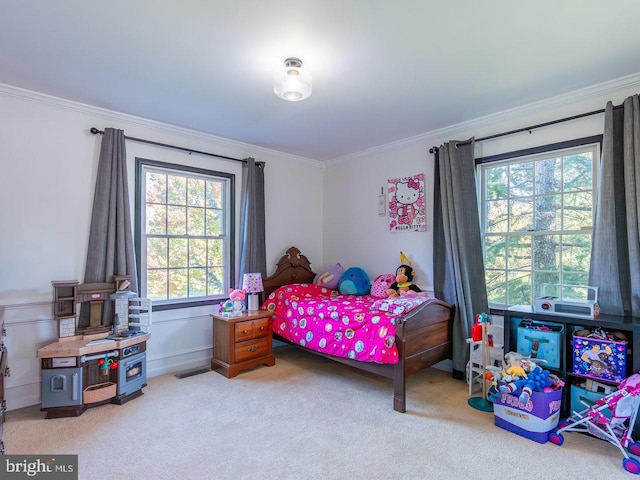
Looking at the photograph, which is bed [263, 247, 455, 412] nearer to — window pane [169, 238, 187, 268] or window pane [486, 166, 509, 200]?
window pane [169, 238, 187, 268]

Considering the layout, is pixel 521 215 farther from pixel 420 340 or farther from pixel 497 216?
pixel 420 340

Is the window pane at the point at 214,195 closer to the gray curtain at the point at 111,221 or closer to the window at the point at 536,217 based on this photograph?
the gray curtain at the point at 111,221

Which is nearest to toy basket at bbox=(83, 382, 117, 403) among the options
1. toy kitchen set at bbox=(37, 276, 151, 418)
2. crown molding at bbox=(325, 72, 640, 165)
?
toy kitchen set at bbox=(37, 276, 151, 418)

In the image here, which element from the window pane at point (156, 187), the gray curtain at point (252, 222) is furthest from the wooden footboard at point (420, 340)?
the window pane at point (156, 187)

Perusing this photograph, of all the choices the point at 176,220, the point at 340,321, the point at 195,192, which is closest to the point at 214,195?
the point at 195,192

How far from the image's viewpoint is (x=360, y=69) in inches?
93.3

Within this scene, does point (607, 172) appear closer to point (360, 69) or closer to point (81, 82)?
point (360, 69)

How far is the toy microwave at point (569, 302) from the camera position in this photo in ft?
7.89

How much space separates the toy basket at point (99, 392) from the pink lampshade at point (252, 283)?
144 centimetres

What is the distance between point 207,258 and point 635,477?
12.3 feet

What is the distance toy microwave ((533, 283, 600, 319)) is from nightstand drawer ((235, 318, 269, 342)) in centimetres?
249

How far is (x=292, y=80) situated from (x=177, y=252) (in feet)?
7.48

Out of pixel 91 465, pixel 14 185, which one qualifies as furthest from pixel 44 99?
pixel 91 465

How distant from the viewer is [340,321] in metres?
3.04
